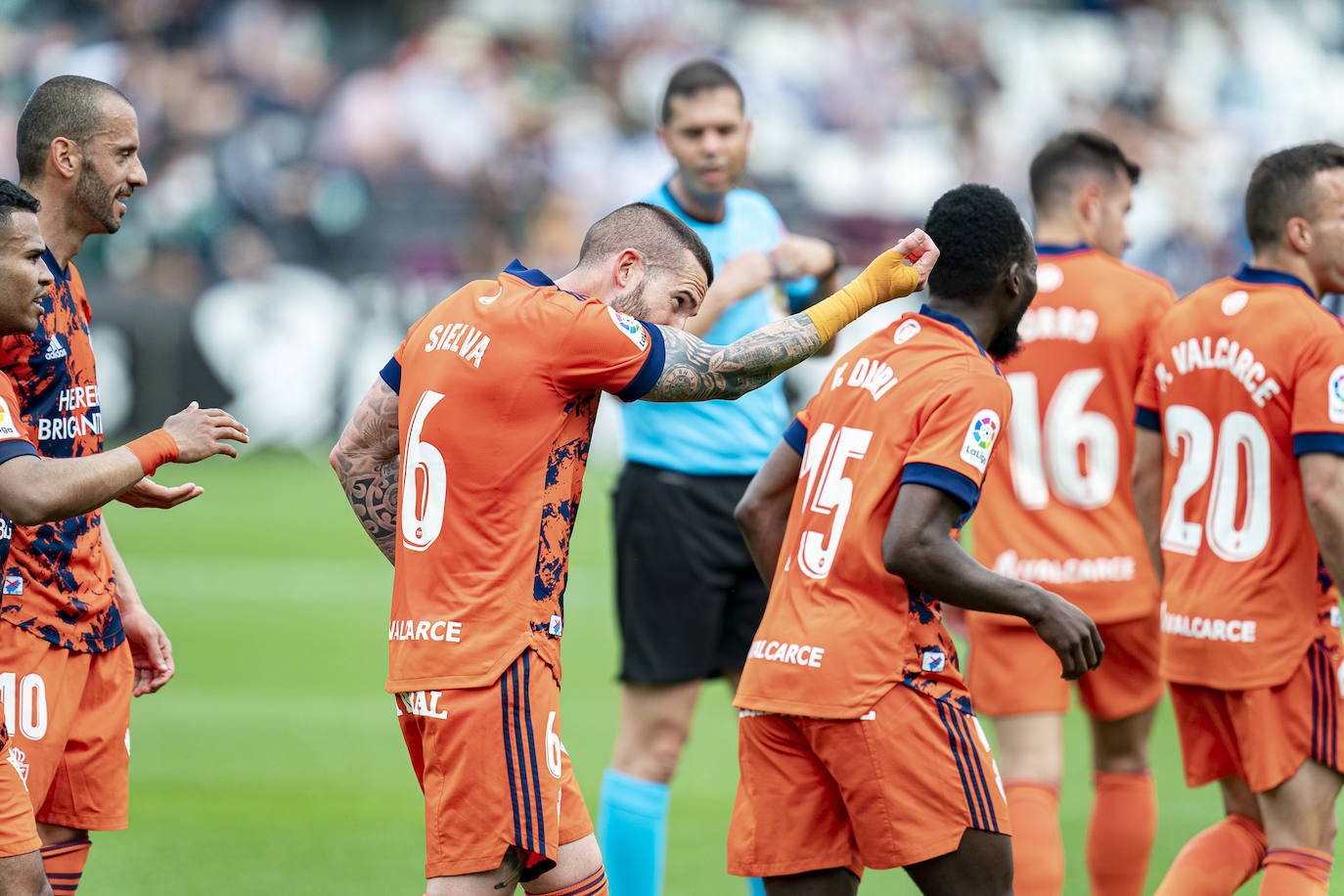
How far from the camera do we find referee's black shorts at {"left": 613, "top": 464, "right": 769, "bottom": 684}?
611 centimetres

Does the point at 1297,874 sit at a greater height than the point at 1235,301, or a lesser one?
lesser

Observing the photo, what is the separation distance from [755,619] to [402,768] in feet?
9.74

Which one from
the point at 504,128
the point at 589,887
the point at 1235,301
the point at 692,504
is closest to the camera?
the point at 589,887

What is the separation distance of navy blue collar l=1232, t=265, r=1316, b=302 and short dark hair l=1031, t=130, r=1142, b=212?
3.70 ft

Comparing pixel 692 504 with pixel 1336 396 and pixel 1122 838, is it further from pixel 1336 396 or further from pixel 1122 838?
pixel 1336 396

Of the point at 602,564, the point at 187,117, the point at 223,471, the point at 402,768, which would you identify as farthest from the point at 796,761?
the point at 187,117

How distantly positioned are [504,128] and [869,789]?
17787mm

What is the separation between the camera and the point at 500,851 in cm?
400

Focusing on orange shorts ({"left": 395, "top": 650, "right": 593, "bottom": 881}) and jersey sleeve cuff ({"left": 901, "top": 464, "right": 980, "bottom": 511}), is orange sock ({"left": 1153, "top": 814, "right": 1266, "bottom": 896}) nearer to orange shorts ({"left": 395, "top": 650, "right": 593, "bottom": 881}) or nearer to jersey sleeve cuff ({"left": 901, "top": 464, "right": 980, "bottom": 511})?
jersey sleeve cuff ({"left": 901, "top": 464, "right": 980, "bottom": 511})

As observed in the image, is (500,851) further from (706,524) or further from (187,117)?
(187,117)

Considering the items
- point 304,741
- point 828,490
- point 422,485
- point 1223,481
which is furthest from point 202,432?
point 304,741

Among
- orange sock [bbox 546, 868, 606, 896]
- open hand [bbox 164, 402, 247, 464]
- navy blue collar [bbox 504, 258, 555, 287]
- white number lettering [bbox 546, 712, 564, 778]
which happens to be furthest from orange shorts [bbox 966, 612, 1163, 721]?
open hand [bbox 164, 402, 247, 464]

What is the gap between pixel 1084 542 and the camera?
19.6 ft

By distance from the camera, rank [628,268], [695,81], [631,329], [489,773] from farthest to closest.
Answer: [695,81]
[628,268]
[631,329]
[489,773]
